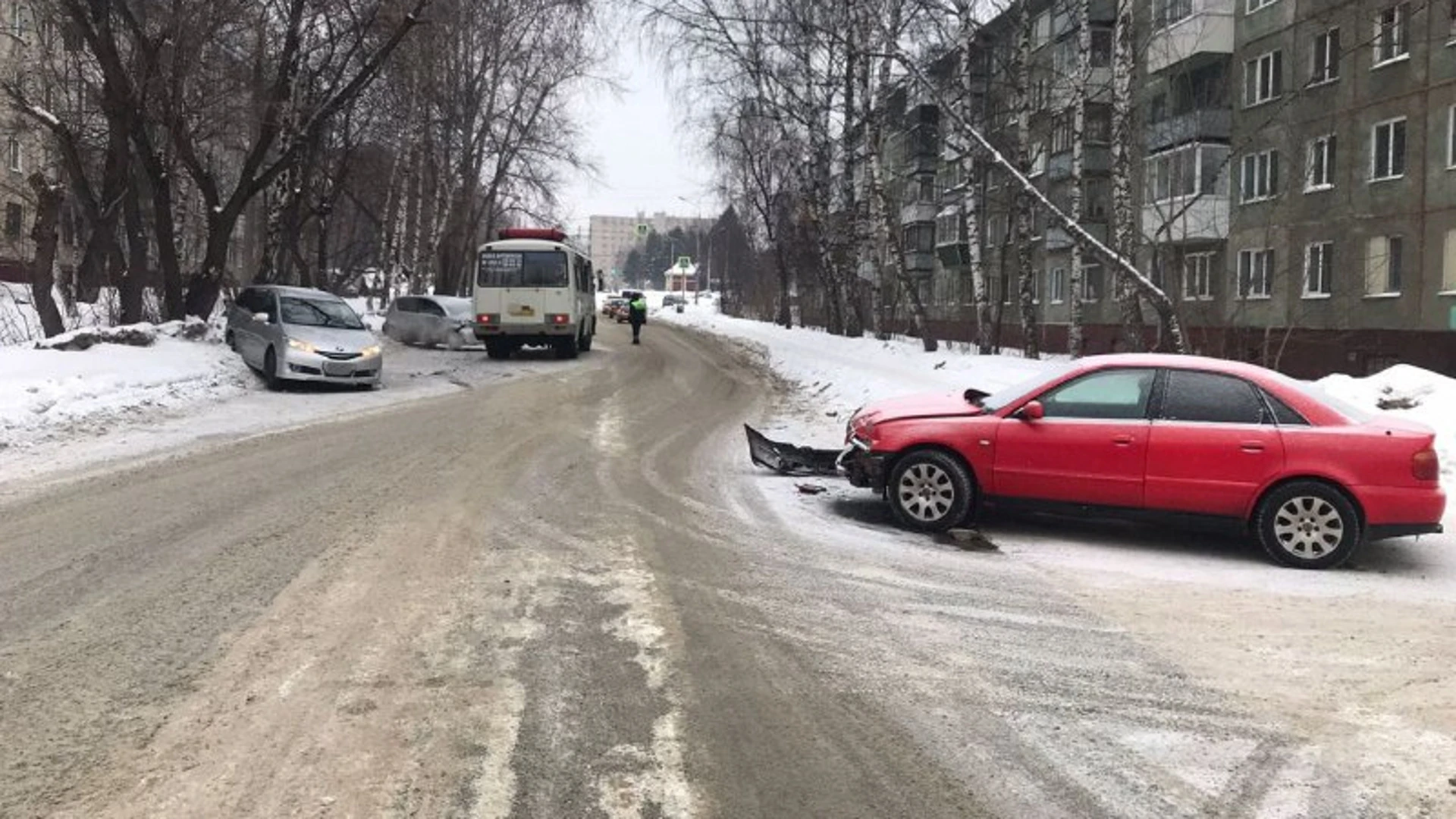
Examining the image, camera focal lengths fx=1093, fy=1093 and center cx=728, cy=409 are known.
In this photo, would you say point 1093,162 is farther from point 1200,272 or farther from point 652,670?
point 652,670

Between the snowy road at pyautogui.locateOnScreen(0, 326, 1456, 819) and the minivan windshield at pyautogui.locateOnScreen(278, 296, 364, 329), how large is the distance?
32.6 ft

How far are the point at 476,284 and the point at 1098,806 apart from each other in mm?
24157

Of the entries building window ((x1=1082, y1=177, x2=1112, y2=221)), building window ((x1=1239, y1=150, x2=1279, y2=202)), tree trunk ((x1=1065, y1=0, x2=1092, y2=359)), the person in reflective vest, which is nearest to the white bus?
the person in reflective vest

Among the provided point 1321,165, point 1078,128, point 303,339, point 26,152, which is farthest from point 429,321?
point 1321,165

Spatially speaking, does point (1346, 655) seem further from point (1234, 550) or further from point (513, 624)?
point (513, 624)

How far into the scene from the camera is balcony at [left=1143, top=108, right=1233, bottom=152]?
25.4m

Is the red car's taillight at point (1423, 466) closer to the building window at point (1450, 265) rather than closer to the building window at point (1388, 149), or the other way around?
the building window at point (1450, 265)

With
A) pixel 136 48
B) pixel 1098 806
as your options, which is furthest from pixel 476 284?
pixel 1098 806

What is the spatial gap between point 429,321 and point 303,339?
13222 millimetres

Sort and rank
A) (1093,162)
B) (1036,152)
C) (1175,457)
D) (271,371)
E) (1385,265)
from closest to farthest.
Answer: (1175,457)
(271,371)
(1036,152)
(1385,265)
(1093,162)

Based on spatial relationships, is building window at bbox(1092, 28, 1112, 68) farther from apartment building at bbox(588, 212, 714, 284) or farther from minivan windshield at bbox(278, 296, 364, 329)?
apartment building at bbox(588, 212, 714, 284)

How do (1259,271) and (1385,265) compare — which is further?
(1259,271)

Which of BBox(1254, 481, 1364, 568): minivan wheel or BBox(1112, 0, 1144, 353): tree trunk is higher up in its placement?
BBox(1112, 0, 1144, 353): tree trunk

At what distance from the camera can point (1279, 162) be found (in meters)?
28.1
